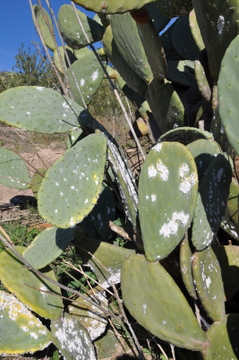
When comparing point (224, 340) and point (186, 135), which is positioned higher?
point (186, 135)

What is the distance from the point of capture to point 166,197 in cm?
113

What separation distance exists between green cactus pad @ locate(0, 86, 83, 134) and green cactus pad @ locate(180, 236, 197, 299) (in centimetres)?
58

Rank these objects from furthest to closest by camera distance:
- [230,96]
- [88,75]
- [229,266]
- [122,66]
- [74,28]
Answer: [74,28] < [88,75] < [122,66] < [229,266] < [230,96]

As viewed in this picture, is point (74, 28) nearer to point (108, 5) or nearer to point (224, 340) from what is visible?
point (108, 5)

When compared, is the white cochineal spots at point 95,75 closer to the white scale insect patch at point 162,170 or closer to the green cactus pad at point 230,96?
the white scale insect patch at point 162,170

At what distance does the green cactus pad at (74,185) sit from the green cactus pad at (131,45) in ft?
1.55

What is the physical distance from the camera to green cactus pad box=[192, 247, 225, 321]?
1.12 metres

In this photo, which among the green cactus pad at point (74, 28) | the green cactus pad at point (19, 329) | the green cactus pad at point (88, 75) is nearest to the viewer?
the green cactus pad at point (19, 329)

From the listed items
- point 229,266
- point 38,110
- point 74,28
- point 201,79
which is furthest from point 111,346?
point 74,28

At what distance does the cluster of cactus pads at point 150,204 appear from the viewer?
1.10 meters

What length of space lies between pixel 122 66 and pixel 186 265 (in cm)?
103

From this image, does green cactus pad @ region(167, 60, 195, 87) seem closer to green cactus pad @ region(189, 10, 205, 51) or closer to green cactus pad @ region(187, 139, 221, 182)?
green cactus pad @ region(189, 10, 205, 51)

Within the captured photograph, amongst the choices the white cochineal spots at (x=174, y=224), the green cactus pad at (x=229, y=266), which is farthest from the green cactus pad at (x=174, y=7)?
the green cactus pad at (x=229, y=266)

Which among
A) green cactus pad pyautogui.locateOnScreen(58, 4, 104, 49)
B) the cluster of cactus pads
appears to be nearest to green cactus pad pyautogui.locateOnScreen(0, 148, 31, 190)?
the cluster of cactus pads
